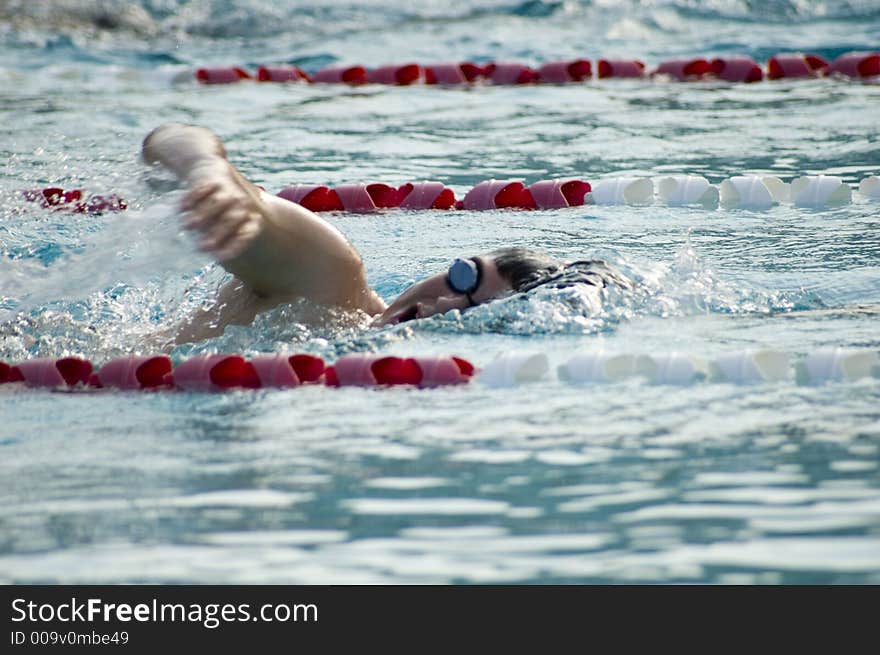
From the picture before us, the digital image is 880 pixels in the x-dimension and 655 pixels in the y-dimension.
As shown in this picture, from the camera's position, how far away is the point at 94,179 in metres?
6.73

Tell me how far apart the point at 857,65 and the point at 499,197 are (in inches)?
170

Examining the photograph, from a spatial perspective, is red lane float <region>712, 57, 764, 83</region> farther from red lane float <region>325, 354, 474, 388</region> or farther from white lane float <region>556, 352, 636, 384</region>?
red lane float <region>325, 354, 474, 388</region>

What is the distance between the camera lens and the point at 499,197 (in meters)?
6.72

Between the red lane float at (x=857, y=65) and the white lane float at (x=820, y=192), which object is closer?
the white lane float at (x=820, y=192)

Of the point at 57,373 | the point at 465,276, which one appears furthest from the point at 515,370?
the point at 57,373

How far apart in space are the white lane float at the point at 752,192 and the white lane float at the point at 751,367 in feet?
9.51

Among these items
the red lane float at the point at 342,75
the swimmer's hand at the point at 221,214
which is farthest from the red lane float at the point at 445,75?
the swimmer's hand at the point at 221,214

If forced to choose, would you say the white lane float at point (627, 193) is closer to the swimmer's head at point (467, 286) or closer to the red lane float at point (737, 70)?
the swimmer's head at point (467, 286)

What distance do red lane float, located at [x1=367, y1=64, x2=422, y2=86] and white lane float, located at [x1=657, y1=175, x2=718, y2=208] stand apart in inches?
149

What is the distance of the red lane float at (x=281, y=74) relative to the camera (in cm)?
1023
